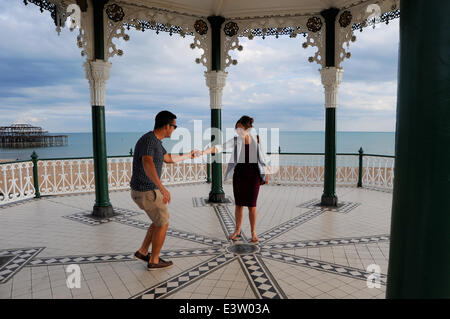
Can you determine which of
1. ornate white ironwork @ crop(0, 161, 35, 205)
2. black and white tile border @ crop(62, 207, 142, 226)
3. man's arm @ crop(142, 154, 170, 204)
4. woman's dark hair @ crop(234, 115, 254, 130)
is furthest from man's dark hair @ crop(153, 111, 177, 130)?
ornate white ironwork @ crop(0, 161, 35, 205)

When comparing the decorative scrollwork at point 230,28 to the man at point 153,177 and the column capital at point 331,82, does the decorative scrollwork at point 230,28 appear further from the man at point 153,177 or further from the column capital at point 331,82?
the man at point 153,177

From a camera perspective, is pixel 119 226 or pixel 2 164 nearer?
pixel 119 226

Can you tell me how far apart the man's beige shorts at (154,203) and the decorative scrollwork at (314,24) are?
487cm

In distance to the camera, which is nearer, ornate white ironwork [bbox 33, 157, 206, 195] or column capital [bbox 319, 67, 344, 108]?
column capital [bbox 319, 67, 344, 108]

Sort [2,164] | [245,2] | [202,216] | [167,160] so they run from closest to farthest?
[167,160] → [202,216] → [245,2] → [2,164]

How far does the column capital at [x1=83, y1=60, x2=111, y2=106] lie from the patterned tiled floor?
2.12 metres

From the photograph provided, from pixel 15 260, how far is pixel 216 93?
457 cm

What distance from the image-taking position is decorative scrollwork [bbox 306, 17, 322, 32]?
6.20 m

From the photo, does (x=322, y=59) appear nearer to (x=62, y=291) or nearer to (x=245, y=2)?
(x=245, y=2)

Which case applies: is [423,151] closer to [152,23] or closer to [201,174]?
[152,23]

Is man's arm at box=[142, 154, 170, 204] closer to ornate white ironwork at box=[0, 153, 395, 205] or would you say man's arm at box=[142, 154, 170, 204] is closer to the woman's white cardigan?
the woman's white cardigan

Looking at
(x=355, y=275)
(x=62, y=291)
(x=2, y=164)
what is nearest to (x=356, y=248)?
(x=355, y=275)

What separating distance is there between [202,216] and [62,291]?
9.57 ft

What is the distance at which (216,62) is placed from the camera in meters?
6.53
